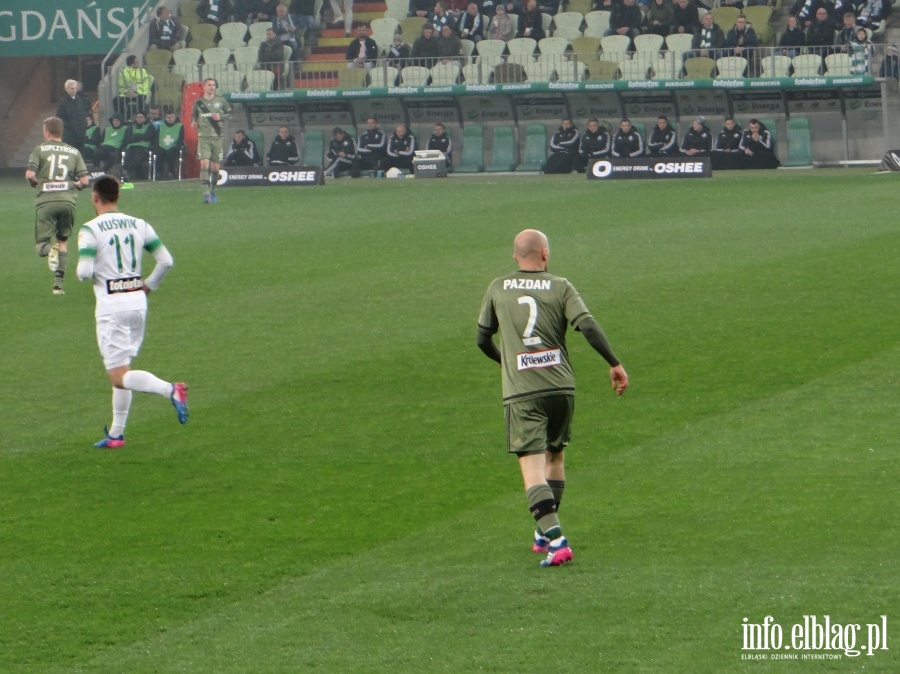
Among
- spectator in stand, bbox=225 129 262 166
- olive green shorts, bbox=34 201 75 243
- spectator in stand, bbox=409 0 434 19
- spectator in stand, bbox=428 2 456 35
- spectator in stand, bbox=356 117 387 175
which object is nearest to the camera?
olive green shorts, bbox=34 201 75 243

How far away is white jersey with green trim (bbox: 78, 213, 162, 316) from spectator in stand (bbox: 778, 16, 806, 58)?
2651 cm

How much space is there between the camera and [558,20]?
37969 mm

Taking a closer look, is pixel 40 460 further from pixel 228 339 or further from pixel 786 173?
pixel 786 173

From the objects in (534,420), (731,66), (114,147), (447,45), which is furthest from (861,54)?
(534,420)

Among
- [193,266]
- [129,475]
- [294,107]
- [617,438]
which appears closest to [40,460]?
[129,475]

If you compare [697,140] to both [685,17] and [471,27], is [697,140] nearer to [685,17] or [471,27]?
[685,17]

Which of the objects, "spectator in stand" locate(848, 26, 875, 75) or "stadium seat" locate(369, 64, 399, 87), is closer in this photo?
"spectator in stand" locate(848, 26, 875, 75)

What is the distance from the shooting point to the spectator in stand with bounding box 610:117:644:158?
1315 inches

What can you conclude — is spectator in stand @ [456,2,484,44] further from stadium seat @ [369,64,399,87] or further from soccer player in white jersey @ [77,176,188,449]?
soccer player in white jersey @ [77,176,188,449]

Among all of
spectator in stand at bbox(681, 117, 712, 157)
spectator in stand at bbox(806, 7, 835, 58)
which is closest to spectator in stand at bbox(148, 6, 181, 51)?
spectator in stand at bbox(681, 117, 712, 157)

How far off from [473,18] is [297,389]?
1092 inches

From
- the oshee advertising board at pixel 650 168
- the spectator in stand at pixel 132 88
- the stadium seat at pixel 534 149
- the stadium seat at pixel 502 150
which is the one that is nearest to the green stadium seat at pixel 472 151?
the stadium seat at pixel 502 150

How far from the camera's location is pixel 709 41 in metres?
34.9

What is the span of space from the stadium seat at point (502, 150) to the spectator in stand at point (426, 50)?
8.25 feet
